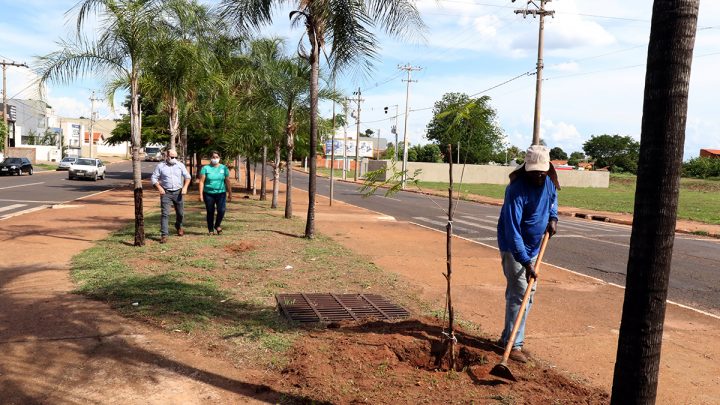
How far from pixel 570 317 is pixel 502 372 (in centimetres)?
260

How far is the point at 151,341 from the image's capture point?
4.72 m

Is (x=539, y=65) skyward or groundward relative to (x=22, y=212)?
skyward

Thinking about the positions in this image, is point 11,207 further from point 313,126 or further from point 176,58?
point 313,126

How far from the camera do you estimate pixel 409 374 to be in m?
4.20

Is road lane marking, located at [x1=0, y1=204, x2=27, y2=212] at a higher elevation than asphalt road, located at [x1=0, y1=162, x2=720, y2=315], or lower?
lower

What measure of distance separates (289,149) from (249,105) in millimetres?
2104

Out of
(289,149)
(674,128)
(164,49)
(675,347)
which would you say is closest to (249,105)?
(289,149)

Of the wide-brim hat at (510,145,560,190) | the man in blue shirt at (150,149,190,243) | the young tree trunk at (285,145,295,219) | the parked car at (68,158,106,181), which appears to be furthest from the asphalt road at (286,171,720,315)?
the parked car at (68,158,106,181)

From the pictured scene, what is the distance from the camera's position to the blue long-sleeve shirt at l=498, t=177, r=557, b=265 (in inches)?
177

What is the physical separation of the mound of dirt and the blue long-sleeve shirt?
0.93m

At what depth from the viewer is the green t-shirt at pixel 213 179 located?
1116 cm

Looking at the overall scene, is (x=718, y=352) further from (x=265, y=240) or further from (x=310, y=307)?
(x=265, y=240)

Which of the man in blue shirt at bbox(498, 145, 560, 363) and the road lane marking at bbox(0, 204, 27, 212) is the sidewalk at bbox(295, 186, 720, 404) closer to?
the man in blue shirt at bbox(498, 145, 560, 363)


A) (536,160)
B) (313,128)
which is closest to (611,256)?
(313,128)
